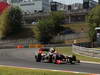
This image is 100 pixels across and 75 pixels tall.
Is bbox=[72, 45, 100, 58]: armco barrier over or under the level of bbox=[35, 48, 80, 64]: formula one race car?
under

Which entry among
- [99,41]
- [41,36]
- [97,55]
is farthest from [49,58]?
[41,36]

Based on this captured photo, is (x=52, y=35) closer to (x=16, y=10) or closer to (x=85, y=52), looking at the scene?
(x=16, y=10)

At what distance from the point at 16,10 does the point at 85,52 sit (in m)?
73.3

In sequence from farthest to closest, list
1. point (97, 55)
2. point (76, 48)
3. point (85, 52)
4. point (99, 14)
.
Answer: point (99, 14), point (76, 48), point (85, 52), point (97, 55)

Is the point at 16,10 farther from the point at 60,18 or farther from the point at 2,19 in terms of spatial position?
the point at 60,18

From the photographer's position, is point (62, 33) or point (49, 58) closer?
point (49, 58)

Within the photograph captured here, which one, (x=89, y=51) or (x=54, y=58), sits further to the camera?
(x=89, y=51)

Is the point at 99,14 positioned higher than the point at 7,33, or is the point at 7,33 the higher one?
the point at 99,14

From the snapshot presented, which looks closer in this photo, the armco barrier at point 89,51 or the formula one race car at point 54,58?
the formula one race car at point 54,58

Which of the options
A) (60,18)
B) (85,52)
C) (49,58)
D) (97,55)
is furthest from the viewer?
(60,18)

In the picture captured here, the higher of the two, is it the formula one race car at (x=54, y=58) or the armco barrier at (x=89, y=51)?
the formula one race car at (x=54, y=58)

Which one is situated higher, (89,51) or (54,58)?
(54,58)

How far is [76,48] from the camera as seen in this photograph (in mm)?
33562

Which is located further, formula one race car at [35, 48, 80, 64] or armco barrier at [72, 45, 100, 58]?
armco barrier at [72, 45, 100, 58]
